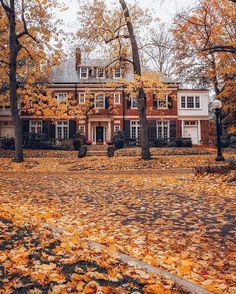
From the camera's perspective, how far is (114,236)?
5164mm

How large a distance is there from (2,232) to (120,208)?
2911 millimetres

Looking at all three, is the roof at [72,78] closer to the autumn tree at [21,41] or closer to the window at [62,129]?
the window at [62,129]

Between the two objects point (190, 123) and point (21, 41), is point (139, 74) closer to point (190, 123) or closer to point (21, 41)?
point (21, 41)

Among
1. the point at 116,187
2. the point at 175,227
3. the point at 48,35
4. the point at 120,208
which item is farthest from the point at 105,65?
the point at 175,227

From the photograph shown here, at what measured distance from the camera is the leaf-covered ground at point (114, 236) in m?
3.43

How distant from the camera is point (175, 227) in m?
5.57

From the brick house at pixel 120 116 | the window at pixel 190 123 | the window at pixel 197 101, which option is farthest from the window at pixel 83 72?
the window at pixel 197 101

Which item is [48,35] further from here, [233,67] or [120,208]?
[120,208]

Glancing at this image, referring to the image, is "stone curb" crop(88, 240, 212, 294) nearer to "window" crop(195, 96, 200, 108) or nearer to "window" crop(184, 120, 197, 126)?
"window" crop(184, 120, 197, 126)

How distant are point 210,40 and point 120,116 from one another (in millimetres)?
13978

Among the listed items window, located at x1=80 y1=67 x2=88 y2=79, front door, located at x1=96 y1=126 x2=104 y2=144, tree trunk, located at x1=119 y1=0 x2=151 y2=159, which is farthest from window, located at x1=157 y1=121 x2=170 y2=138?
tree trunk, located at x1=119 y1=0 x2=151 y2=159

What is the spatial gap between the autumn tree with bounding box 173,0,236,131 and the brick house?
3.33m

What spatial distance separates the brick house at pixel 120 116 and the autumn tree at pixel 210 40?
3327mm

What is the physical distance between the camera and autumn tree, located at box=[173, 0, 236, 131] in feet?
58.0
